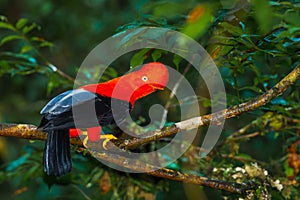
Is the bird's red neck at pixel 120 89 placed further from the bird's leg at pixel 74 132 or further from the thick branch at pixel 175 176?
the thick branch at pixel 175 176

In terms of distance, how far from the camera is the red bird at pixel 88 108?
197 cm

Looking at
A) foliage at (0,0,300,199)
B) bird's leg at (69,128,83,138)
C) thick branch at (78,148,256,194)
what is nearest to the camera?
foliage at (0,0,300,199)

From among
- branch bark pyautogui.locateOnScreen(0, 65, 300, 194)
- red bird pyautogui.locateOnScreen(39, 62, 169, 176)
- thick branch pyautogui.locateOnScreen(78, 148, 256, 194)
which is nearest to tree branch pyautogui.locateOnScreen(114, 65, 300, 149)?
branch bark pyautogui.locateOnScreen(0, 65, 300, 194)

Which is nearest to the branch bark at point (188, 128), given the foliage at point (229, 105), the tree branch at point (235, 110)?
the tree branch at point (235, 110)

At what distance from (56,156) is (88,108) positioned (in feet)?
0.83

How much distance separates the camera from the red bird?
197 cm

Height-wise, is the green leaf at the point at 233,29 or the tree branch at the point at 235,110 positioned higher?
the green leaf at the point at 233,29

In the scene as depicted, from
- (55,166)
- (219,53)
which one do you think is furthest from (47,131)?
(219,53)

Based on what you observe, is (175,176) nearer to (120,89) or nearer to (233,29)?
(120,89)

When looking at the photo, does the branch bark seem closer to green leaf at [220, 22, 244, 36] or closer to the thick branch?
the thick branch

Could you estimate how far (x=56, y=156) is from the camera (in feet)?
6.50

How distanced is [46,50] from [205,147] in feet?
10.7

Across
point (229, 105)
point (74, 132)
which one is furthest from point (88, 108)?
point (229, 105)

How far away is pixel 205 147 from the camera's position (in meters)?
2.91
